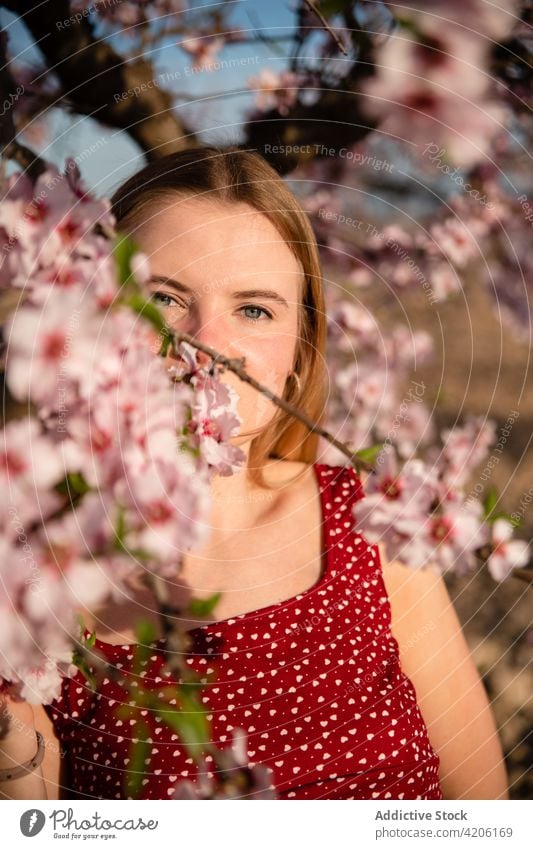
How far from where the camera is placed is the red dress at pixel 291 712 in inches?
26.1

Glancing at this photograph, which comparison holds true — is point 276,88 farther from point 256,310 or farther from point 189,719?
point 189,719

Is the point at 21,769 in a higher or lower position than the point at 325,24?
lower

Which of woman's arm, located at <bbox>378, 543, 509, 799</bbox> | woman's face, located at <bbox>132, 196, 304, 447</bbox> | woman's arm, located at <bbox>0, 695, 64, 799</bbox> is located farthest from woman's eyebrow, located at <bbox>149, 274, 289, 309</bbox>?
woman's arm, located at <bbox>0, 695, 64, 799</bbox>

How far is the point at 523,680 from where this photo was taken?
102 centimetres

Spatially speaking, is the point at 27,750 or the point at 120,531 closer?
the point at 120,531

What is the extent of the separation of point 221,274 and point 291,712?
387mm

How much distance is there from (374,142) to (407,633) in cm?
48

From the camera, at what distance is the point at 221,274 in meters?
0.63

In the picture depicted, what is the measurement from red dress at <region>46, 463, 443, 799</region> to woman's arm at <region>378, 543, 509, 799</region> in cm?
3

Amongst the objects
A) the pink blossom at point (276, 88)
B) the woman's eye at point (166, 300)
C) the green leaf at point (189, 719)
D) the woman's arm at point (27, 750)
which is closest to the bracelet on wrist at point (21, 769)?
the woman's arm at point (27, 750)

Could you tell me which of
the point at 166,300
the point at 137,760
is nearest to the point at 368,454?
the point at 166,300

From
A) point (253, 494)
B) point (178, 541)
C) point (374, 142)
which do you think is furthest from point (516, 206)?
point (178, 541)

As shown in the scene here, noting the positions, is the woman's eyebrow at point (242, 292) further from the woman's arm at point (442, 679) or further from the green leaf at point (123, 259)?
the woman's arm at point (442, 679)

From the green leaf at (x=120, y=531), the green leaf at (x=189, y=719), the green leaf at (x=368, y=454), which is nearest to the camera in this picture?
the green leaf at (x=120, y=531)
